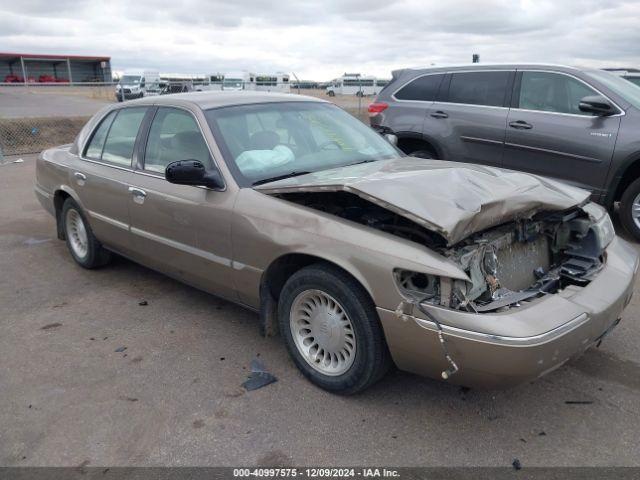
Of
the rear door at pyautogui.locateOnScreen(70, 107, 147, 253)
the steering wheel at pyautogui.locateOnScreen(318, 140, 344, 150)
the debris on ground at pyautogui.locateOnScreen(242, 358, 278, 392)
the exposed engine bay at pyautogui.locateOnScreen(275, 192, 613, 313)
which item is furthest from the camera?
the rear door at pyautogui.locateOnScreen(70, 107, 147, 253)

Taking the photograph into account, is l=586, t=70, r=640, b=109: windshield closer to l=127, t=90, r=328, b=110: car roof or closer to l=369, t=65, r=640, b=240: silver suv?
l=369, t=65, r=640, b=240: silver suv

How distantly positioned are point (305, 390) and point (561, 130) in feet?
14.8

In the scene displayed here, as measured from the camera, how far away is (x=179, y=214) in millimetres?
3908

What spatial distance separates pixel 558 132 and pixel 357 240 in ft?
13.9

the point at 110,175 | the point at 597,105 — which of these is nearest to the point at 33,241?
the point at 110,175

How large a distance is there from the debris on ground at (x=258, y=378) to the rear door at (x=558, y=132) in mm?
4343

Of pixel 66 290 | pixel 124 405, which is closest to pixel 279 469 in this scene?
pixel 124 405

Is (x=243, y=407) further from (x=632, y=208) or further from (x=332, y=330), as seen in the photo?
(x=632, y=208)

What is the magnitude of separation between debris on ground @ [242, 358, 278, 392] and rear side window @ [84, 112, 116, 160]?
2.65m

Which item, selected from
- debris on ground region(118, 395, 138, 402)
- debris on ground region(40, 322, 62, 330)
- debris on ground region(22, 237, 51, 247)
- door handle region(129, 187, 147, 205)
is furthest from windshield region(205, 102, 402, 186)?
debris on ground region(22, 237, 51, 247)

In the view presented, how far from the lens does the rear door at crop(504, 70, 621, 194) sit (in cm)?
592

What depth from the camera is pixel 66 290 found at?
195 inches

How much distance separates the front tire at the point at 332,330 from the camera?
291cm

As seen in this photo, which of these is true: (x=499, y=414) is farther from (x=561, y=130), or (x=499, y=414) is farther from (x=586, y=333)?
Result: (x=561, y=130)
